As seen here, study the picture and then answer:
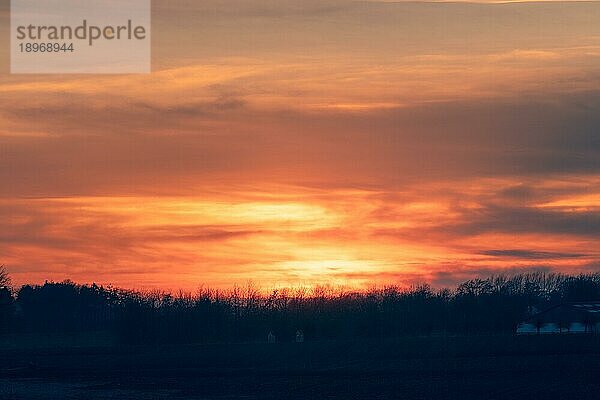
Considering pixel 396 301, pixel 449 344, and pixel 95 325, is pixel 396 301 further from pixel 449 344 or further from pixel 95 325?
pixel 449 344

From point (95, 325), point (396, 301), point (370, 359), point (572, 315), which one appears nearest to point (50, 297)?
point (95, 325)

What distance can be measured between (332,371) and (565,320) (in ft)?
198

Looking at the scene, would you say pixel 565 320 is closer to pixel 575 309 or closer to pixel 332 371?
pixel 575 309

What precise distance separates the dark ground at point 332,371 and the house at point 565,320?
56.8 feet

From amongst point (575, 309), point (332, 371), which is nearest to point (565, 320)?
point (575, 309)

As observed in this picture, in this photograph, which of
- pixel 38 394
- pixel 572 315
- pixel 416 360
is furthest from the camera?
pixel 572 315

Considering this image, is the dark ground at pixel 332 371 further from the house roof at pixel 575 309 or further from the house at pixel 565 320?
the house roof at pixel 575 309

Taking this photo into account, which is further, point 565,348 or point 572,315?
point 572,315

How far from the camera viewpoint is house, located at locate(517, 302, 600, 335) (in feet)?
382

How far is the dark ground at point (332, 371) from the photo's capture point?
49688 millimetres

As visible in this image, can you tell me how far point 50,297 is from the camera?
7121 inches

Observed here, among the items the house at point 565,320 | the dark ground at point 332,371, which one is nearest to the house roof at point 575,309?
the house at point 565,320

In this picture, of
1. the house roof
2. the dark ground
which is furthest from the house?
the dark ground

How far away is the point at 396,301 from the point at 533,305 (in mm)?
23881
